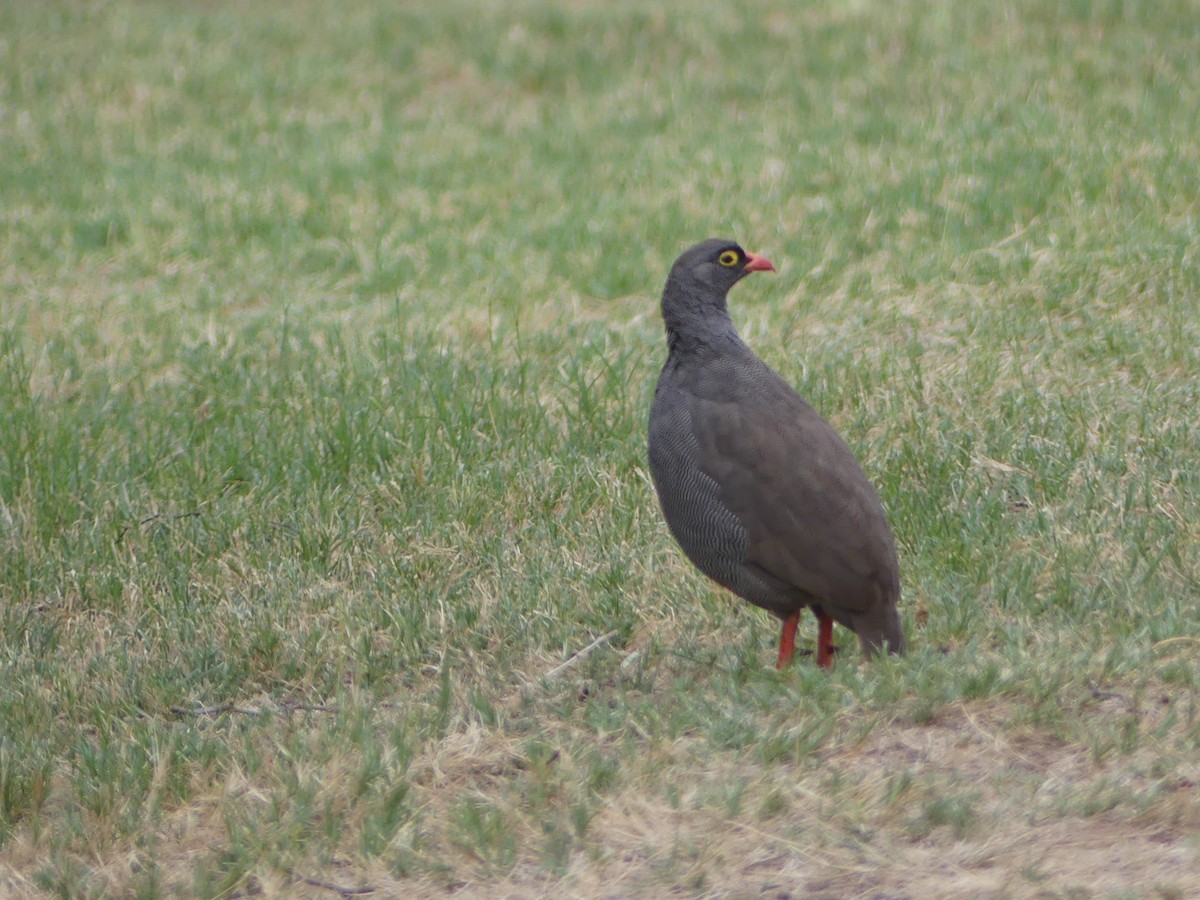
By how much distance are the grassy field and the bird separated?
210 millimetres

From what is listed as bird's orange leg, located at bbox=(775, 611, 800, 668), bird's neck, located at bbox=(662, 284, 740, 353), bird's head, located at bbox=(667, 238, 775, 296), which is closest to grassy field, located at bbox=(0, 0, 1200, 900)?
bird's orange leg, located at bbox=(775, 611, 800, 668)

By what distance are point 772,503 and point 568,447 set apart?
220 cm

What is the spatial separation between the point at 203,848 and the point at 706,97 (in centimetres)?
855

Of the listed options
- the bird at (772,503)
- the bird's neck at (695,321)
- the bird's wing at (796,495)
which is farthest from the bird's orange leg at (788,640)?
the bird's neck at (695,321)

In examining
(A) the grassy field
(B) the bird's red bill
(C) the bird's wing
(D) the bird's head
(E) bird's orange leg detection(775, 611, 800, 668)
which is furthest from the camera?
(B) the bird's red bill

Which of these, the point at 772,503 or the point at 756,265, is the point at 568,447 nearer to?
the point at 756,265

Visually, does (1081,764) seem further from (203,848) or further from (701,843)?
(203,848)

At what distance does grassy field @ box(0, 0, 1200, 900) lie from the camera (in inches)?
161

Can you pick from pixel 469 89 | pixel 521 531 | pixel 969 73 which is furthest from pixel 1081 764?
pixel 469 89

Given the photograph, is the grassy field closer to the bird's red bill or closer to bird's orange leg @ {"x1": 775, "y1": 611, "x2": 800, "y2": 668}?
bird's orange leg @ {"x1": 775, "y1": 611, "x2": 800, "y2": 668}

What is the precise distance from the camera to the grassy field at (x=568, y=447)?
13.4 feet

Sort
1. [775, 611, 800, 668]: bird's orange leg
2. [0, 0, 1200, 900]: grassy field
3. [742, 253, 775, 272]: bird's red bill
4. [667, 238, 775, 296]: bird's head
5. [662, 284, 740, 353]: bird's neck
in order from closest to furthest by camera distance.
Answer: [0, 0, 1200, 900]: grassy field → [775, 611, 800, 668]: bird's orange leg → [662, 284, 740, 353]: bird's neck → [667, 238, 775, 296]: bird's head → [742, 253, 775, 272]: bird's red bill

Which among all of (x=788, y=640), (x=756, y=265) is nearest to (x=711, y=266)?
(x=756, y=265)

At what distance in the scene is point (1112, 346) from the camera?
726 centimetres
